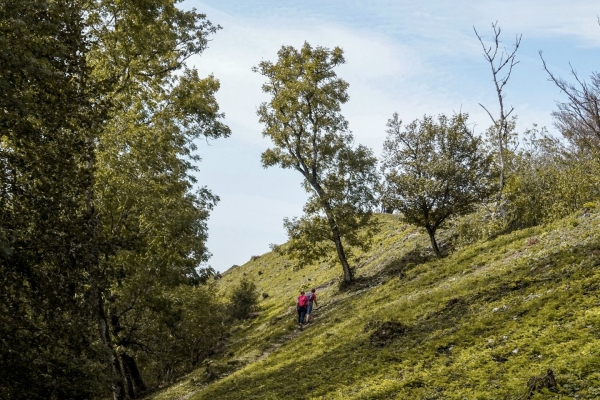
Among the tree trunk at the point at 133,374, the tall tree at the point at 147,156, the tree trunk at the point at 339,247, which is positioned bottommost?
the tree trunk at the point at 133,374

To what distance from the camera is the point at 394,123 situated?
3816cm

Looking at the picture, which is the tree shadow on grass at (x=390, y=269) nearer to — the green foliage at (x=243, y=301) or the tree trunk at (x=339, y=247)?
the tree trunk at (x=339, y=247)

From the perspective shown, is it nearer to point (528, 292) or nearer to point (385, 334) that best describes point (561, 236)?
point (528, 292)

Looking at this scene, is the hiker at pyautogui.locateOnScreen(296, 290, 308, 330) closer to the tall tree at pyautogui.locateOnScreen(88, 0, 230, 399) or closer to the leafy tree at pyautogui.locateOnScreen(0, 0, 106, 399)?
the tall tree at pyautogui.locateOnScreen(88, 0, 230, 399)

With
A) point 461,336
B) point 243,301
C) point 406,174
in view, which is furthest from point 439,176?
point 243,301

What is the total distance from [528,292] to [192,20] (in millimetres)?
21985

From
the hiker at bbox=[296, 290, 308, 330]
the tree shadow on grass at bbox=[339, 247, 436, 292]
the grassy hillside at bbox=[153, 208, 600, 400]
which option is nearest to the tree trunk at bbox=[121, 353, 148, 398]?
the grassy hillside at bbox=[153, 208, 600, 400]

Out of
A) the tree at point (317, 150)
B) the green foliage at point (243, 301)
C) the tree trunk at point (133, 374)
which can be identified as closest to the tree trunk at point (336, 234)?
the tree at point (317, 150)

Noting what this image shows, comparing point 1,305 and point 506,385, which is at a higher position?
point 1,305

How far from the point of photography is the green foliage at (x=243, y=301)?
167 feet

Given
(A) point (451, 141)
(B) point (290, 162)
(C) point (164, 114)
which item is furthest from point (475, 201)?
(C) point (164, 114)

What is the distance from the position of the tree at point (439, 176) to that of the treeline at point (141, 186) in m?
0.12

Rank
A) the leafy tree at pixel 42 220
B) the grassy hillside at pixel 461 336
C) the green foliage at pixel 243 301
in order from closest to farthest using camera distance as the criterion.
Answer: the leafy tree at pixel 42 220
the grassy hillside at pixel 461 336
the green foliage at pixel 243 301

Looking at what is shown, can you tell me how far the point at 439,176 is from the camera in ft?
103
